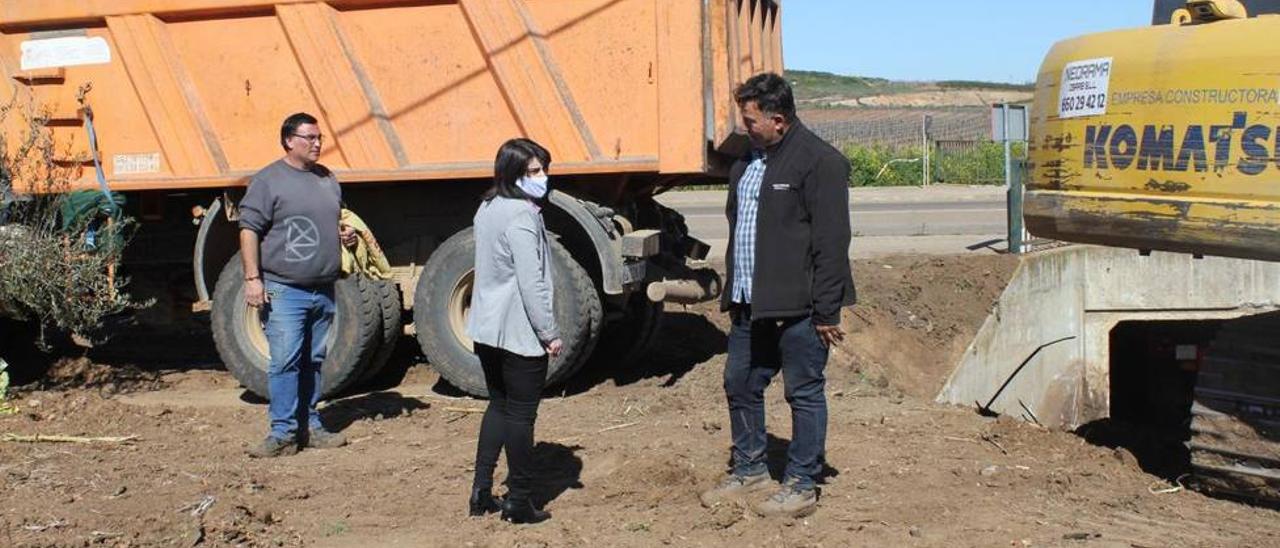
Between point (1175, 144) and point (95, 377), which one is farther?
point (95, 377)

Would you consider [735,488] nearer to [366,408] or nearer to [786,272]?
[786,272]

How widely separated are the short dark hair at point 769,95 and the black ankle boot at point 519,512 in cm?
188

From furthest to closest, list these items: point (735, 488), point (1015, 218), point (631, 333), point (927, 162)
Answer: point (927, 162) → point (1015, 218) → point (631, 333) → point (735, 488)

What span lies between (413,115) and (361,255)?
1299 millimetres

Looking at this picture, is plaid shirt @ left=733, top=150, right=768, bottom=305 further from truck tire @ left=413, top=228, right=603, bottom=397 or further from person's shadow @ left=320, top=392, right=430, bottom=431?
person's shadow @ left=320, top=392, right=430, bottom=431

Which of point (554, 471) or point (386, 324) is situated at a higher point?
point (386, 324)

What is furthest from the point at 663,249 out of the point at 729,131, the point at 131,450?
the point at 131,450

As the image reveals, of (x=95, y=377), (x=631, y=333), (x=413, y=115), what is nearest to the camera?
(x=413, y=115)

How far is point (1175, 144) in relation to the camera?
A: 589cm

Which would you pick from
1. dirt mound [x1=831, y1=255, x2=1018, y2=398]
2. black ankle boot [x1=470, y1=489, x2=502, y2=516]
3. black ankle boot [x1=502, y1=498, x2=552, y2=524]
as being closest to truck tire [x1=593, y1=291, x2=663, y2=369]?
dirt mound [x1=831, y1=255, x2=1018, y2=398]

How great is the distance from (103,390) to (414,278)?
2.12 m

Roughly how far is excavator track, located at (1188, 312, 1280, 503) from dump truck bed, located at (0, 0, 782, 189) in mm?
3024

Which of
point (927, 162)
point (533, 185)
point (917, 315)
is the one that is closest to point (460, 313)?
point (533, 185)

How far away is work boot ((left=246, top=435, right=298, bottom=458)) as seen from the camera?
7.34m
